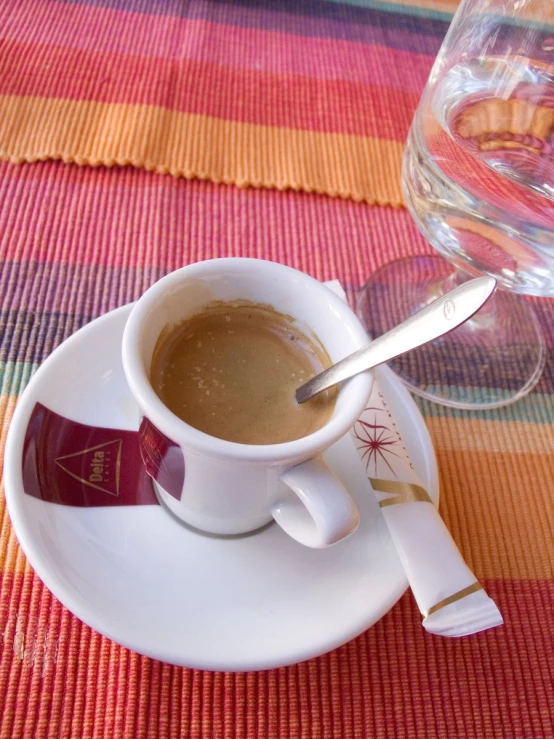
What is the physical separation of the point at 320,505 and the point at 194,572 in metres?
0.12

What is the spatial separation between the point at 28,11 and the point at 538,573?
0.99m

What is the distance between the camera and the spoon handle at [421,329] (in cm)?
35

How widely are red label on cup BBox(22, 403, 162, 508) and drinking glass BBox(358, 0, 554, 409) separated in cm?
31

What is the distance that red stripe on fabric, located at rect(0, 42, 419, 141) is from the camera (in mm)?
821

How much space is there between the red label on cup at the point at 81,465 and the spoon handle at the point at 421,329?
163 mm

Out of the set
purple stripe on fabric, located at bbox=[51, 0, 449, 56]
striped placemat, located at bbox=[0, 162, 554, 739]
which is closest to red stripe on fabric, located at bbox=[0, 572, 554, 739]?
striped placemat, located at bbox=[0, 162, 554, 739]

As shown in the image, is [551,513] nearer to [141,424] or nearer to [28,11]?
[141,424]

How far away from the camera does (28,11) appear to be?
89cm

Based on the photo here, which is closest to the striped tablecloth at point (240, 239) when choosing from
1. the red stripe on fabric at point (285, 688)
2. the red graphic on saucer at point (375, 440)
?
the red stripe on fabric at point (285, 688)

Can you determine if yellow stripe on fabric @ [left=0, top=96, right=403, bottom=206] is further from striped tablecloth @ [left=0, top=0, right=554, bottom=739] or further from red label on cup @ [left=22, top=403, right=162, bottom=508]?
red label on cup @ [left=22, top=403, right=162, bottom=508]

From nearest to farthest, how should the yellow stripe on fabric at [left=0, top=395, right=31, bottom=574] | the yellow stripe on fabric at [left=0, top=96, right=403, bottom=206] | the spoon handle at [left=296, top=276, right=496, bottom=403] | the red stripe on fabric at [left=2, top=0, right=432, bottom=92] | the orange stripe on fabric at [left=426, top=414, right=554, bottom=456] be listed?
the spoon handle at [left=296, top=276, right=496, bottom=403]
the yellow stripe on fabric at [left=0, top=395, right=31, bottom=574]
the orange stripe on fabric at [left=426, top=414, right=554, bottom=456]
the yellow stripe on fabric at [left=0, top=96, right=403, bottom=206]
the red stripe on fabric at [left=2, top=0, right=432, bottom=92]

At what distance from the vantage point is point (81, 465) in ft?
1.52

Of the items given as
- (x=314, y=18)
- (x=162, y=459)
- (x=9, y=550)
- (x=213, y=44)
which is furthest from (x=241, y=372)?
(x=314, y=18)

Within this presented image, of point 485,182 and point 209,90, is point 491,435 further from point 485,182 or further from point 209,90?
point 209,90
